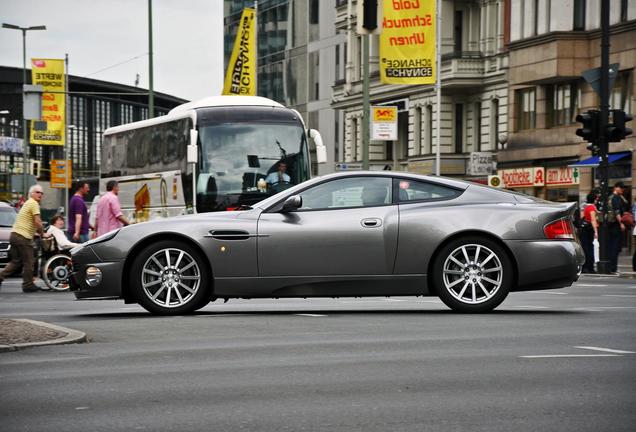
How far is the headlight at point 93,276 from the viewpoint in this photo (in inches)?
490

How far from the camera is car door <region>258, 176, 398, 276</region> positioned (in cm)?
1236

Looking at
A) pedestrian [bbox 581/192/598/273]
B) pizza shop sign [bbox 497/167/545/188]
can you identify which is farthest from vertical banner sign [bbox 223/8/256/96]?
pedestrian [bbox 581/192/598/273]

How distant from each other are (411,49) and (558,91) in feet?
38.0

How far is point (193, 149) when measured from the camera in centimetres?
2702

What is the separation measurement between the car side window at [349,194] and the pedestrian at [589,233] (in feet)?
48.3

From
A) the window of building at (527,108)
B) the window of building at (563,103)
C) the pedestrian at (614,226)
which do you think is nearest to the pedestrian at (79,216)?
the pedestrian at (614,226)

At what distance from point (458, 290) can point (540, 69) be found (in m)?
32.6

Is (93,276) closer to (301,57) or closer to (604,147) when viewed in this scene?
(604,147)

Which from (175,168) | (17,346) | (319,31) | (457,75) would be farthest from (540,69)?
(17,346)

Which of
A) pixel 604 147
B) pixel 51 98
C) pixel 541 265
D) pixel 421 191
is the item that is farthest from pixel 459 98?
pixel 541 265

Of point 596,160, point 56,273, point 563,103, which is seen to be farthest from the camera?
point 563,103

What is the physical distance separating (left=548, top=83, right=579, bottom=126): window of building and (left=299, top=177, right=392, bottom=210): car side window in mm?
32085

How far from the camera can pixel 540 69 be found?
1727 inches

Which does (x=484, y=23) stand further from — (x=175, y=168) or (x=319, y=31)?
(x=175, y=168)
